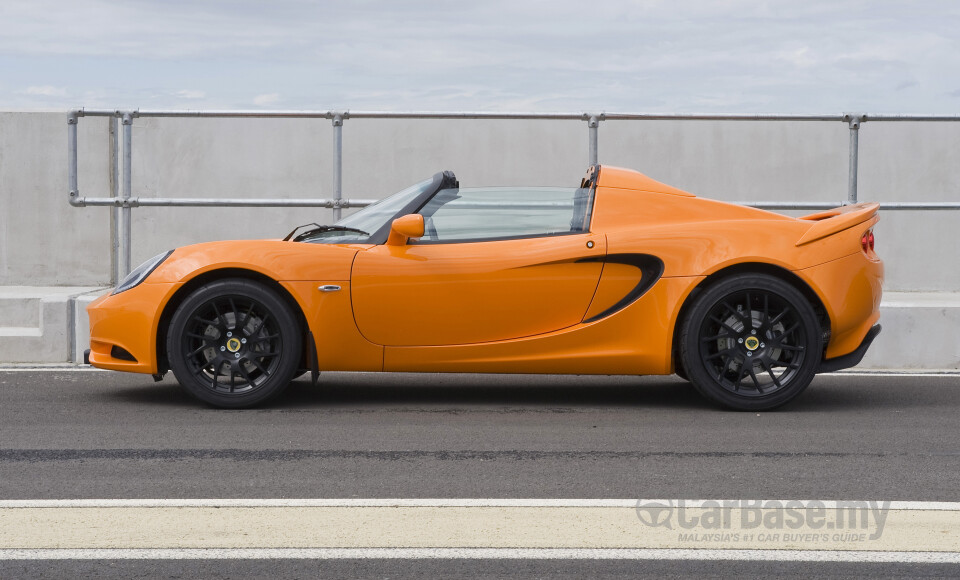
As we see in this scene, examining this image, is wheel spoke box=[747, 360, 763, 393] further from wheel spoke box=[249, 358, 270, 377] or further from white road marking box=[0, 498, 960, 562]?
wheel spoke box=[249, 358, 270, 377]

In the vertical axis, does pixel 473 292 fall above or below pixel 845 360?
above

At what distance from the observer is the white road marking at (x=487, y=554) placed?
374 centimetres

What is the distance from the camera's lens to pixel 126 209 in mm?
9930

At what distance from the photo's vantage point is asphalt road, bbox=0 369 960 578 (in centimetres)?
451

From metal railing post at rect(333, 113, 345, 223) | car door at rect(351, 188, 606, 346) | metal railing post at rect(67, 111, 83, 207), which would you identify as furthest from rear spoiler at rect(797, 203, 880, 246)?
metal railing post at rect(67, 111, 83, 207)

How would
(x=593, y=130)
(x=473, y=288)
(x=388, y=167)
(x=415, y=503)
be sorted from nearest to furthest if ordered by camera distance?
(x=415, y=503) < (x=473, y=288) < (x=593, y=130) < (x=388, y=167)

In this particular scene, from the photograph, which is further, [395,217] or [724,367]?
[395,217]

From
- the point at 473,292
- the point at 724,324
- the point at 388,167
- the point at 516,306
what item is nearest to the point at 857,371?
the point at 724,324

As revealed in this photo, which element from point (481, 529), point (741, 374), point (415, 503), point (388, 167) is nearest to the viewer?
point (481, 529)

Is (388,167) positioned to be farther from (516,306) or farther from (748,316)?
(748,316)

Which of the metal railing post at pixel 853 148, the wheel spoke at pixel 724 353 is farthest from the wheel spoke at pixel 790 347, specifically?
the metal railing post at pixel 853 148

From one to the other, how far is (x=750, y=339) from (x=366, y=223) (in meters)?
2.21

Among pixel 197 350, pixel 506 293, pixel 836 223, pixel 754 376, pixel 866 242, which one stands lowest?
pixel 754 376

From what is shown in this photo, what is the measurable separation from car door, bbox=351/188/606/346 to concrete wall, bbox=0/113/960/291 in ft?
21.0
